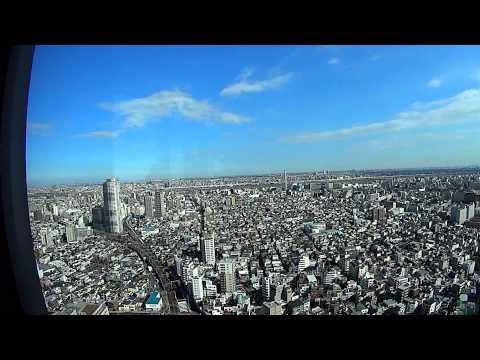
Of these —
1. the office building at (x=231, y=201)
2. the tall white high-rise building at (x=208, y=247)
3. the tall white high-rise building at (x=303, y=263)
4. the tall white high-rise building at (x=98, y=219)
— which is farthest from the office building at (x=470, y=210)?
the tall white high-rise building at (x=98, y=219)

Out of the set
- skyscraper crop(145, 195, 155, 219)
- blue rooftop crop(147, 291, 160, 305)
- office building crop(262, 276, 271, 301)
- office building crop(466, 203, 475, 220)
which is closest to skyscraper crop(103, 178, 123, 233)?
skyscraper crop(145, 195, 155, 219)

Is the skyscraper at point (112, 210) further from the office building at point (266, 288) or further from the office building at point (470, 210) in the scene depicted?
the office building at point (470, 210)

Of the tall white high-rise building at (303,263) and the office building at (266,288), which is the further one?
the tall white high-rise building at (303,263)

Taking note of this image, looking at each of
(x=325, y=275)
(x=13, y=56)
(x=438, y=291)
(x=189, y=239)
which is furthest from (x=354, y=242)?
(x=13, y=56)

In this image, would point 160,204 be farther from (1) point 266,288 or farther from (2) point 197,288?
(1) point 266,288

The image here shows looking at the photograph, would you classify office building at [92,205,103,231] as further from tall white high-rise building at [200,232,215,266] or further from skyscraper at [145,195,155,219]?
tall white high-rise building at [200,232,215,266]

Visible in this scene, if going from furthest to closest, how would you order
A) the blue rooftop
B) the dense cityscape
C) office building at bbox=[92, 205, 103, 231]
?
office building at bbox=[92, 205, 103, 231] < the dense cityscape < the blue rooftop
